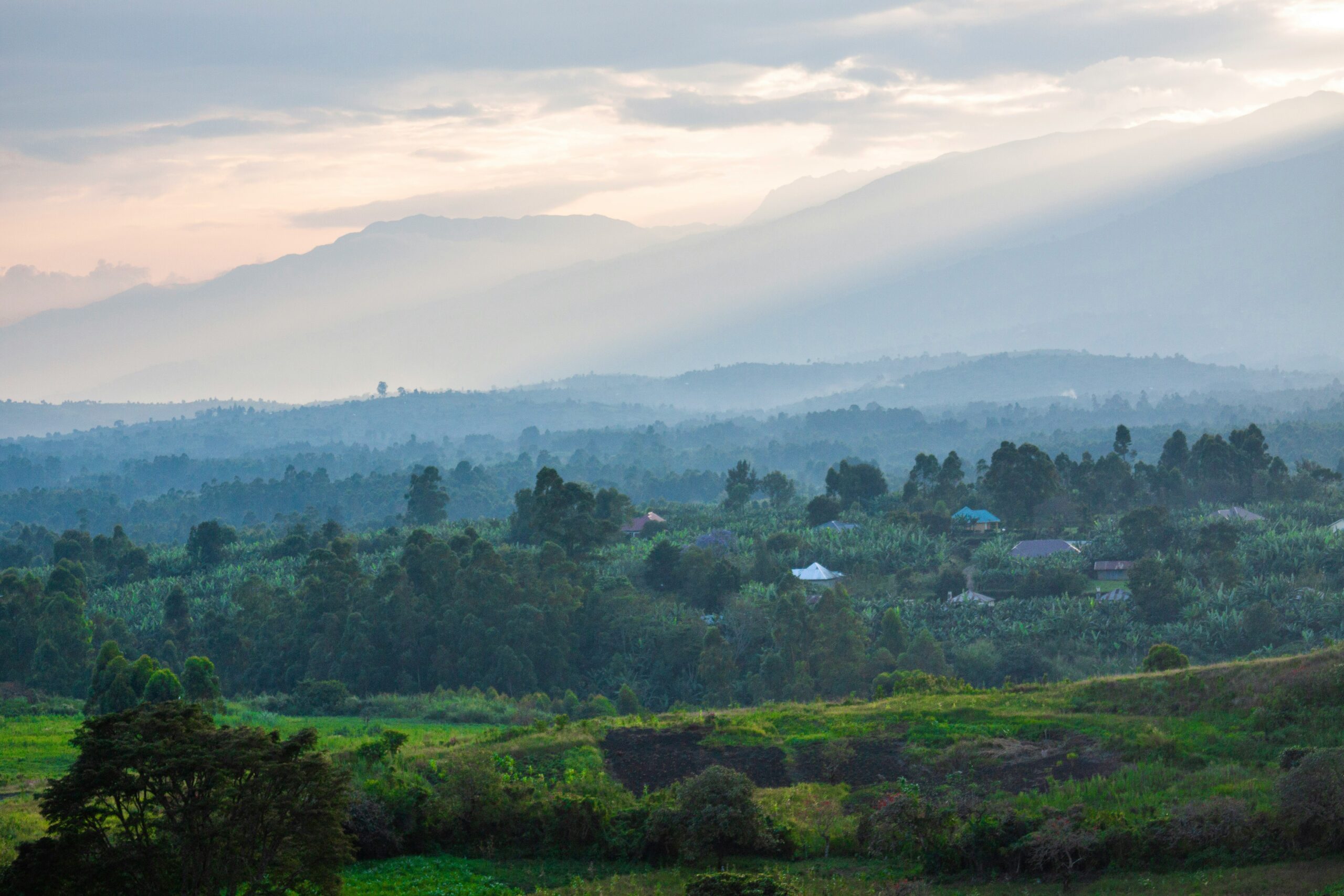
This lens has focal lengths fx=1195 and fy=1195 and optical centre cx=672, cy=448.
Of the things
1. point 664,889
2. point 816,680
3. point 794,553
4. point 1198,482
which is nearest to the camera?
point 664,889

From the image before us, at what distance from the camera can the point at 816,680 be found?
137ft

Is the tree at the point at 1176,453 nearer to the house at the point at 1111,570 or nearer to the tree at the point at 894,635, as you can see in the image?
the house at the point at 1111,570

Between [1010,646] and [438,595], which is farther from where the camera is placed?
[438,595]

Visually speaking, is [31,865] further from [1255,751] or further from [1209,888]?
[1255,751]

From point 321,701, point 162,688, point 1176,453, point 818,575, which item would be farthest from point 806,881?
point 1176,453

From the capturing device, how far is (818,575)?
56.3m

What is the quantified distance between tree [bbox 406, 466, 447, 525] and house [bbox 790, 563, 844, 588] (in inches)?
1226

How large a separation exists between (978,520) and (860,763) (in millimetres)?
43696

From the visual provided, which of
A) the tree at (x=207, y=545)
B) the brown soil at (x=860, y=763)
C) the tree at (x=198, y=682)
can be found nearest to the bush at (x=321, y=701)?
the tree at (x=198, y=682)

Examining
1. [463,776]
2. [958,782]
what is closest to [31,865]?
[463,776]

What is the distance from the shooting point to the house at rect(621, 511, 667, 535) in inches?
2798

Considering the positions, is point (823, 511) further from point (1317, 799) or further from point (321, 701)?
point (1317, 799)

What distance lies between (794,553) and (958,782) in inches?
1489

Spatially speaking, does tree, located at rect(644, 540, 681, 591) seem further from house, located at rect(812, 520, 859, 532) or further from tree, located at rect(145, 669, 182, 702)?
tree, located at rect(145, 669, 182, 702)
